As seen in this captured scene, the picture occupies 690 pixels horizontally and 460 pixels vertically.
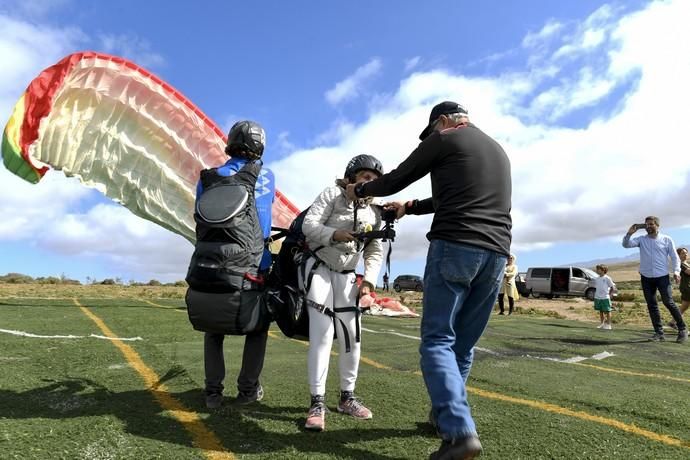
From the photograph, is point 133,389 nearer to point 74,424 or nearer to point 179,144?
point 74,424

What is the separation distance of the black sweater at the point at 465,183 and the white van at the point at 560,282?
3704 cm

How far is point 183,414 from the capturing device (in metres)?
3.67

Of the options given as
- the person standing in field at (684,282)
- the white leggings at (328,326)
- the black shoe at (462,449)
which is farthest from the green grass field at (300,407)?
the person standing in field at (684,282)

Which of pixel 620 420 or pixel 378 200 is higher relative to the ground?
pixel 378 200

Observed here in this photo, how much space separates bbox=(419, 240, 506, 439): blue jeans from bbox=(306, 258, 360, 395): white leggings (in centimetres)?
83

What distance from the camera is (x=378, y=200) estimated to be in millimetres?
3828

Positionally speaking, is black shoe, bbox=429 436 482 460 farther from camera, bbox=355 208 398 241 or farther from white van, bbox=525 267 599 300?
white van, bbox=525 267 599 300

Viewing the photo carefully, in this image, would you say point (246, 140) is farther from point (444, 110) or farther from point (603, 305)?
point (603, 305)

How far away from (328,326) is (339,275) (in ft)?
1.26

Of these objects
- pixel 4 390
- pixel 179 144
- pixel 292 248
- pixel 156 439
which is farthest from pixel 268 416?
pixel 179 144

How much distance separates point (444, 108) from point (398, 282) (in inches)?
2137

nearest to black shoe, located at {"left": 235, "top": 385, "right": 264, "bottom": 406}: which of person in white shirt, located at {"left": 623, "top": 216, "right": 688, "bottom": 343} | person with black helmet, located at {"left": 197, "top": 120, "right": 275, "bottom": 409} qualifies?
person with black helmet, located at {"left": 197, "top": 120, "right": 275, "bottom": 409}

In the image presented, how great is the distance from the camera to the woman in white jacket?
347 cm

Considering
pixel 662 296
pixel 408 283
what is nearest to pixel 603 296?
pixel 662 296
